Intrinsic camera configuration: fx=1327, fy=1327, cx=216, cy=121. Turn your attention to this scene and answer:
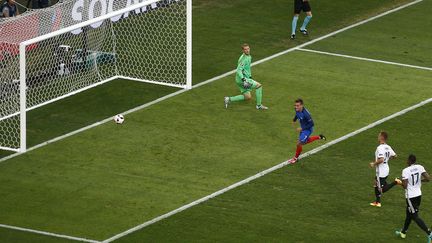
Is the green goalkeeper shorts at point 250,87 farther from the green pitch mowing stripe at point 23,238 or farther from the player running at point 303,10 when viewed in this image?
the green pitch mowing stripe at point 23,238

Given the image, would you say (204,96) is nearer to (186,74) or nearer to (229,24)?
(186,74)

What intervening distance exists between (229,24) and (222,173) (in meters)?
14.1

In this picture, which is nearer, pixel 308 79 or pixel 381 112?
pixel 381 112

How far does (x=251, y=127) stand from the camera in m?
35.5

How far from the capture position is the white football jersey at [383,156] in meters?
29.5

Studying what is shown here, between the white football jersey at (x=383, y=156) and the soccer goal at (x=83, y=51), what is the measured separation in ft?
30.7

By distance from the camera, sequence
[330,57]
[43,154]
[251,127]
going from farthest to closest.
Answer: [330,57] → [251,127] → [43,154]

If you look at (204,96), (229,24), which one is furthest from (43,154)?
(229,24)

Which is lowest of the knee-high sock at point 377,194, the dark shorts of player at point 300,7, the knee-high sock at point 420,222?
the knee-high sock at point 420,222

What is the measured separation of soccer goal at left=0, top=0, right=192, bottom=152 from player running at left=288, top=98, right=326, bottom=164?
6.49m

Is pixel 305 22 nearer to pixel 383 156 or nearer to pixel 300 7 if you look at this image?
pixel 300 7

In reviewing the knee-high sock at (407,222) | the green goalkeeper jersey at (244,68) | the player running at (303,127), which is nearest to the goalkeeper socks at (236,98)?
the green goalkeeper jersey at (244,68)

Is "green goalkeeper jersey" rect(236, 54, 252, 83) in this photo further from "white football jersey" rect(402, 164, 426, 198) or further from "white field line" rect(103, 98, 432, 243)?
"white football jersey" rect(402, 164, 426, 198)

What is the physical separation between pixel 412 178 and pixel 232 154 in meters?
6.61
